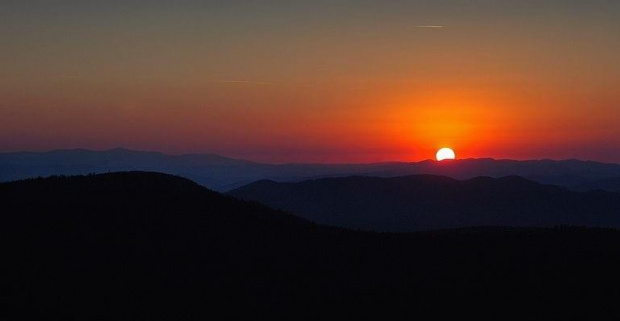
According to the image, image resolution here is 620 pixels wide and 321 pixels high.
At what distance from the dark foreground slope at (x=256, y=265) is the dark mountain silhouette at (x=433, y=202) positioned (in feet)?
265

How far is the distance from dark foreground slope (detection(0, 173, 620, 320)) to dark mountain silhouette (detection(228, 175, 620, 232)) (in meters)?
80.8

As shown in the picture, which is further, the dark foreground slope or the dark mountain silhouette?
the dark mountain silhouette

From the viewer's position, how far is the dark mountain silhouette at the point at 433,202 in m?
120

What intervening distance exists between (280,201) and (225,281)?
114 m

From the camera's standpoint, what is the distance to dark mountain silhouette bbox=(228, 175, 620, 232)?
394 feet

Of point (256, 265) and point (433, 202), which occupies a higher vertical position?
point (256, 265)

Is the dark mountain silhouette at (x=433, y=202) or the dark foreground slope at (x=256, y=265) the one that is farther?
the dark mountain silhouette at (x=433, y=202)

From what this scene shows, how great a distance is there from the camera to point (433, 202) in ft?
437

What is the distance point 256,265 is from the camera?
26297 mm

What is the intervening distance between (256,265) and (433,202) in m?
111

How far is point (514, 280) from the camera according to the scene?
990 inches

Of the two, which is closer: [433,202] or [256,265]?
[256,265]

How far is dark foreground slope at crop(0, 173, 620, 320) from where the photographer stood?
73.0 feet

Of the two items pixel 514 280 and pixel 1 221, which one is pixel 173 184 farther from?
pixel 514 280
